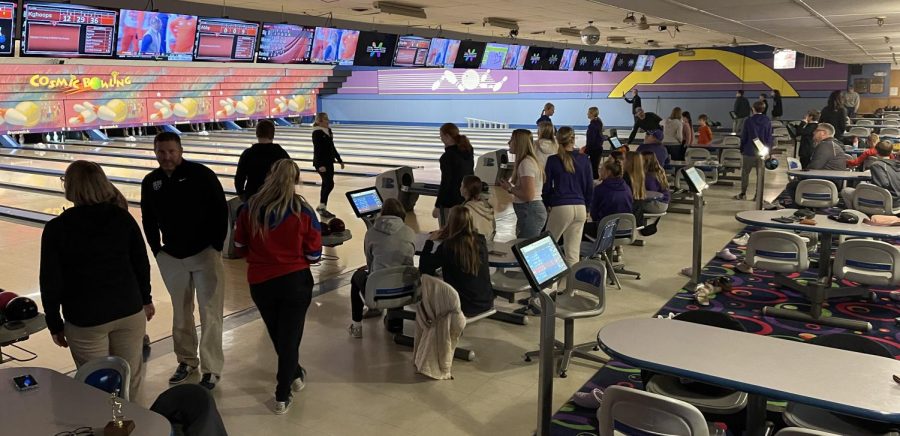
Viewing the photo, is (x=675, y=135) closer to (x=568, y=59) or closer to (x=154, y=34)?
(x=568, y=59)

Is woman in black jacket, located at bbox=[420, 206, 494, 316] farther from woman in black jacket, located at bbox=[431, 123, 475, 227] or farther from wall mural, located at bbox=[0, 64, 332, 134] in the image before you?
wall mural, located at bbox=[0, 64, 332, 134]

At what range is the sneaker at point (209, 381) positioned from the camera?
12.2ft

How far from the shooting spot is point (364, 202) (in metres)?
5.52

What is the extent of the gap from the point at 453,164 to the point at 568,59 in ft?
26.2

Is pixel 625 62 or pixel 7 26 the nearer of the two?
pixel 7 26

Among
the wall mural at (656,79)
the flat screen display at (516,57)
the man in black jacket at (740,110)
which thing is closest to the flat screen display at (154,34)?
the flat screen display at (516,57)

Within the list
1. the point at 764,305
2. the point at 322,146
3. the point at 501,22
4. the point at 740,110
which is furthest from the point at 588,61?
the point at 764,305

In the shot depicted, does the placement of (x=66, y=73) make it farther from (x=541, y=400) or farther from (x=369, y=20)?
(x=541, y=400)

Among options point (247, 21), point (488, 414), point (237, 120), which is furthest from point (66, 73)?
point (488, 414)

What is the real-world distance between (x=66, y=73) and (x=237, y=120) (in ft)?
21.8

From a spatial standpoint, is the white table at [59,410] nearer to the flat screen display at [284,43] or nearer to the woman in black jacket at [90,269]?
the woman in black jacket at [90,269]

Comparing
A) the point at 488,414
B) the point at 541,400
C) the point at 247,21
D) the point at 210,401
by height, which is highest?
the point at 247,21

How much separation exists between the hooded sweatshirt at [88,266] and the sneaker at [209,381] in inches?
36.1

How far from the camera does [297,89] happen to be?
2567 centimetres
